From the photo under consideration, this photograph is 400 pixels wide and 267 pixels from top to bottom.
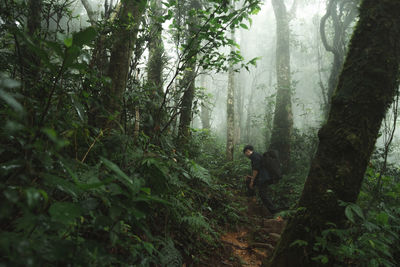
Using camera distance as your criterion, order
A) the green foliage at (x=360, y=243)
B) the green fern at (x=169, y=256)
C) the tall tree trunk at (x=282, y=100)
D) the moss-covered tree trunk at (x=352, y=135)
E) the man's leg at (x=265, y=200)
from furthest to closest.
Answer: the tall tree trunk at (x=282, y=100) < the man's leg at (x=265, y=200) < the moss-covered tree trunk at (x=352, y=135) < the green fern at (x=169, y=256) < the green foliage at (x=360, y=243)

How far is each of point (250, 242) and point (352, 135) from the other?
252 centimetres

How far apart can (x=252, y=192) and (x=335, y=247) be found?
412 cm

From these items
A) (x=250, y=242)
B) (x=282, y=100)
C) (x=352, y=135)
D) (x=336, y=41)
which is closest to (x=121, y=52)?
(x=352, y=135)

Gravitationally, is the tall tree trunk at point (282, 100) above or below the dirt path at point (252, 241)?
above

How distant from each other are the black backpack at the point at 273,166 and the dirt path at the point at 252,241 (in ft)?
3.47

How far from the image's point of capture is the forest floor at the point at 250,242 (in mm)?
3145

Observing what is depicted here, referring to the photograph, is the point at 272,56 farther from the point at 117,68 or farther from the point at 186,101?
the point at 117,68

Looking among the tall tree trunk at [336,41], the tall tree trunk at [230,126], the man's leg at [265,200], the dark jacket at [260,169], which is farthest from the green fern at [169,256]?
the tall tree trunk at [336,41]

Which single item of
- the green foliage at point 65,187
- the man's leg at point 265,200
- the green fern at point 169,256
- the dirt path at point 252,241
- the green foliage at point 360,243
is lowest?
the dirt path at point 252,241

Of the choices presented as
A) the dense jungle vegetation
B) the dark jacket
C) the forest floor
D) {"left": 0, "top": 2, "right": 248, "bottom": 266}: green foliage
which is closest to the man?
the dark jacket

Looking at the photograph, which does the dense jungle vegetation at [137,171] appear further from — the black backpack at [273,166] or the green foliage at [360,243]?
the black backpack at [273,166]

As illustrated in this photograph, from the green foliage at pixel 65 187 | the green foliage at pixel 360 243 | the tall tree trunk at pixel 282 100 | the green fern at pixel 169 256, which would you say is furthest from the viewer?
the tall tree trunk at pixel 282 100

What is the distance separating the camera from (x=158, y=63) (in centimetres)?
575

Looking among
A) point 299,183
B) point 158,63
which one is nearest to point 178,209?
point 158,63
